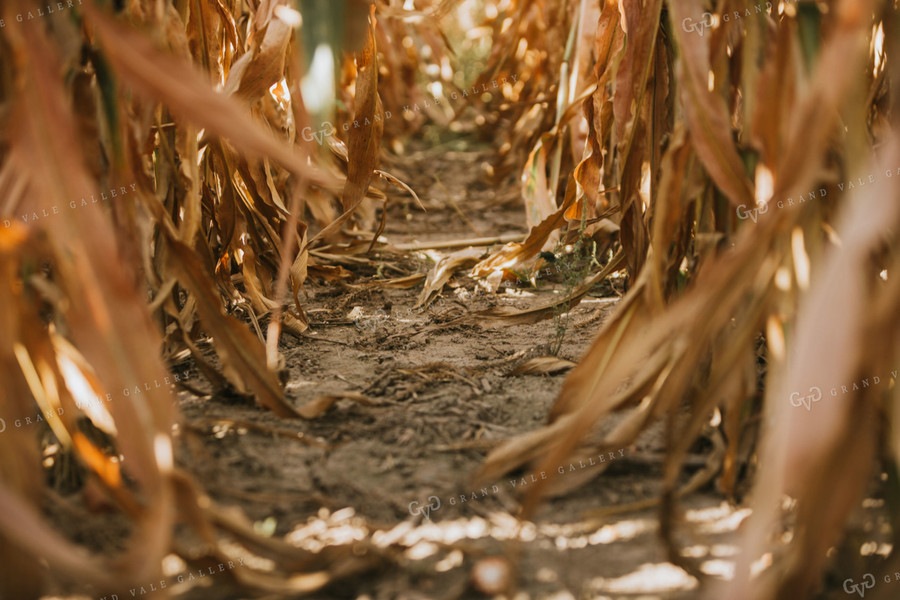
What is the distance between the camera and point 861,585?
29.2 inches

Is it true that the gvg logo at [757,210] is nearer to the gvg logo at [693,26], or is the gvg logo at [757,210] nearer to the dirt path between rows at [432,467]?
the gvg logo at [693,26]

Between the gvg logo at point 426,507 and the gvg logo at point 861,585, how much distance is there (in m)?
0.46

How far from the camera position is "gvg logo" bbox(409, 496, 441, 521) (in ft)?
2.91

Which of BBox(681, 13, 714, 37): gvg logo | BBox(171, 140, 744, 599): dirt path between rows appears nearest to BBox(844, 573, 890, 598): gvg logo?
BBox(171, 140, 744, 599): dirt path between rows

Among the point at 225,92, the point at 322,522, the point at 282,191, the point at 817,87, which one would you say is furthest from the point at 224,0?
the point at 817,87

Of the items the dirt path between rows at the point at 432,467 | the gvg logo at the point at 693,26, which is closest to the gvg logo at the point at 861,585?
the dirt path between rows at the point at 432,467

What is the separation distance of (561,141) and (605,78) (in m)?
0.76

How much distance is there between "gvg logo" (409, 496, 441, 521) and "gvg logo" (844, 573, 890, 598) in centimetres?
46

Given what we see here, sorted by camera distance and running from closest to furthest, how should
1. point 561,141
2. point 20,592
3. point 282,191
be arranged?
1. point 20,592
2. point 282,191
3. point 561,141

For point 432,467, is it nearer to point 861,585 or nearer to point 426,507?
point 426,507

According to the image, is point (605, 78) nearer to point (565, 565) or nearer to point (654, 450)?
point (654, 450)

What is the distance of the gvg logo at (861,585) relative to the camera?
733 mm

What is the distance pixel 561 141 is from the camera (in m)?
2.06

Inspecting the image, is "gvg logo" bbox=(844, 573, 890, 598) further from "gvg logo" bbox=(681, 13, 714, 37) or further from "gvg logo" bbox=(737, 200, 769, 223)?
"gvg logo" bbox=(681, 13, 714, 37)
